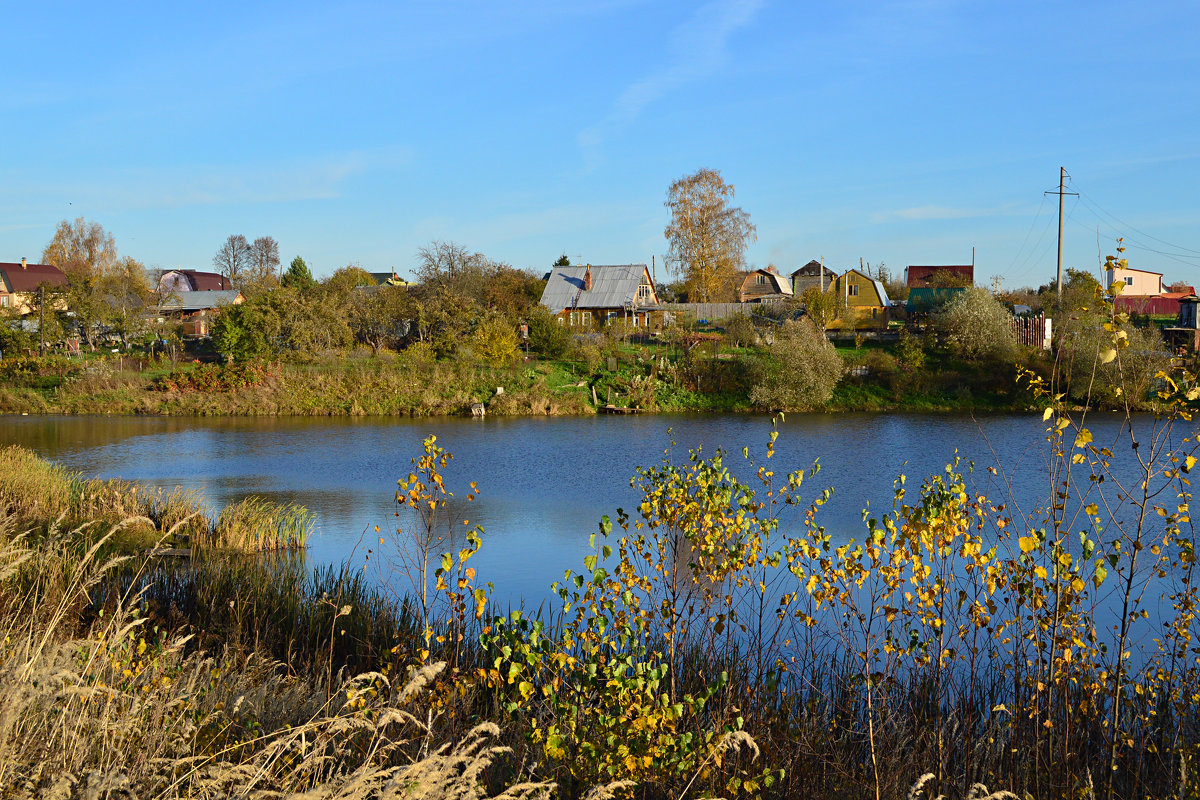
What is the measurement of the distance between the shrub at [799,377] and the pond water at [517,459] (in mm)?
1550

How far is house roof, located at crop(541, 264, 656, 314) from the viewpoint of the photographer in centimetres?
5706

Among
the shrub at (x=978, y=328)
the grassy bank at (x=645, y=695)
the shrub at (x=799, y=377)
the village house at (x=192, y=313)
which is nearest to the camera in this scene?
the grassy bank at (x=645, y=695)

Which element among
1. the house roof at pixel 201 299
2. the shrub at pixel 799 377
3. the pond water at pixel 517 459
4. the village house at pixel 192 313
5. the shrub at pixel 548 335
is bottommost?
the pond water at pixel 517 459

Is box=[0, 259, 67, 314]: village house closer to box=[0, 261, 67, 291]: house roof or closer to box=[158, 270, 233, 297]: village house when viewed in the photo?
box=[0, 261, 67, 291]: house roof

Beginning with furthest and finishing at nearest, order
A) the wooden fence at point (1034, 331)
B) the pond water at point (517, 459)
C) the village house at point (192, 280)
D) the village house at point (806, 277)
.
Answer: the village house at point (192, 280) → the village house at point (806, 277) → the wooden fence at point (1034, 331) → the pond water at point (517, 459)

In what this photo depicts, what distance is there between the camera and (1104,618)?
811 centimetres

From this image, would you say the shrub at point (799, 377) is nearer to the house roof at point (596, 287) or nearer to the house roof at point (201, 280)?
the house roof at point (596, 287)

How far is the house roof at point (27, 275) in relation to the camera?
240 feet

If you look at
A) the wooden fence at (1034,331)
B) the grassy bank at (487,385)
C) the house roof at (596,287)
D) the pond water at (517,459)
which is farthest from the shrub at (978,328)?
the house roof at (596,287)

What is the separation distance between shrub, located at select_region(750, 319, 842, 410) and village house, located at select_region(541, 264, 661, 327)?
20.0m

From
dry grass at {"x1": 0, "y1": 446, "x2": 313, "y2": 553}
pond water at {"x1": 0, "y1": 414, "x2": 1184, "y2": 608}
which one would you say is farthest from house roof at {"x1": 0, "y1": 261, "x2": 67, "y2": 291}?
dry grass at {"x1": 0, "y1": 446, "x2": 313, "y2": 553}

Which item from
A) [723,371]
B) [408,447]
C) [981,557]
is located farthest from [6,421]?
[981,557]

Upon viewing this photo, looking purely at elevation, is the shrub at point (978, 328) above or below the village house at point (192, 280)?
below

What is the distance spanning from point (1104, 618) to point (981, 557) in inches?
179
